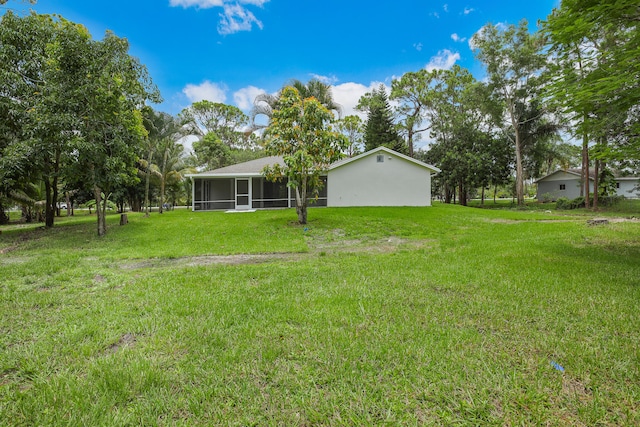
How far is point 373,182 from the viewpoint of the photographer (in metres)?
19.8

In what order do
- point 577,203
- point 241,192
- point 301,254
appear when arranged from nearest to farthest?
point 301,254 → point 241,192 → point 577,203

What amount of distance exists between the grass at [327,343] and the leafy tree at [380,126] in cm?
2470

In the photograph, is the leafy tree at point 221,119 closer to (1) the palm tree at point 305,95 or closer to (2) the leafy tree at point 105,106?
(1) the palm tree at point 305,95

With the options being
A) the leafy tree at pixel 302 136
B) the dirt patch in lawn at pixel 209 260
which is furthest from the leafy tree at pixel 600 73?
the leafy tree at pixel 302 136

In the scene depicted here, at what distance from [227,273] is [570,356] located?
5.00 m

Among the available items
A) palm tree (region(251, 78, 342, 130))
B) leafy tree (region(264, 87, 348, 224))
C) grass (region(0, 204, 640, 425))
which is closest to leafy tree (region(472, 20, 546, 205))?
palm tree (region(251, 78, 342, 130))

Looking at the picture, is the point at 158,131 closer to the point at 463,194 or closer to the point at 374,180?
the point at 374,180

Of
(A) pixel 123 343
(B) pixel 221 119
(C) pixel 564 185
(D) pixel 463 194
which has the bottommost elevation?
(A) pixel 123 343

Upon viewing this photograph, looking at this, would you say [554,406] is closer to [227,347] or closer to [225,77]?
[227,347]

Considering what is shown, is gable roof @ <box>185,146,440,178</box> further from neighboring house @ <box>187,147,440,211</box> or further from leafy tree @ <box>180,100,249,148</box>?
leafy tree @ <box>180,100,249,148</box>

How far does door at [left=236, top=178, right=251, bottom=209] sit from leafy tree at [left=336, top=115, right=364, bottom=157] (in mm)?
16647

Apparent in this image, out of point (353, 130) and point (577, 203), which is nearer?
point (577, 203)

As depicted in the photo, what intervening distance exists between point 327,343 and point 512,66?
3290 centimetres

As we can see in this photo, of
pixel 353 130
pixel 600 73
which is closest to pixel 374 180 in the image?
pixel 600 73
